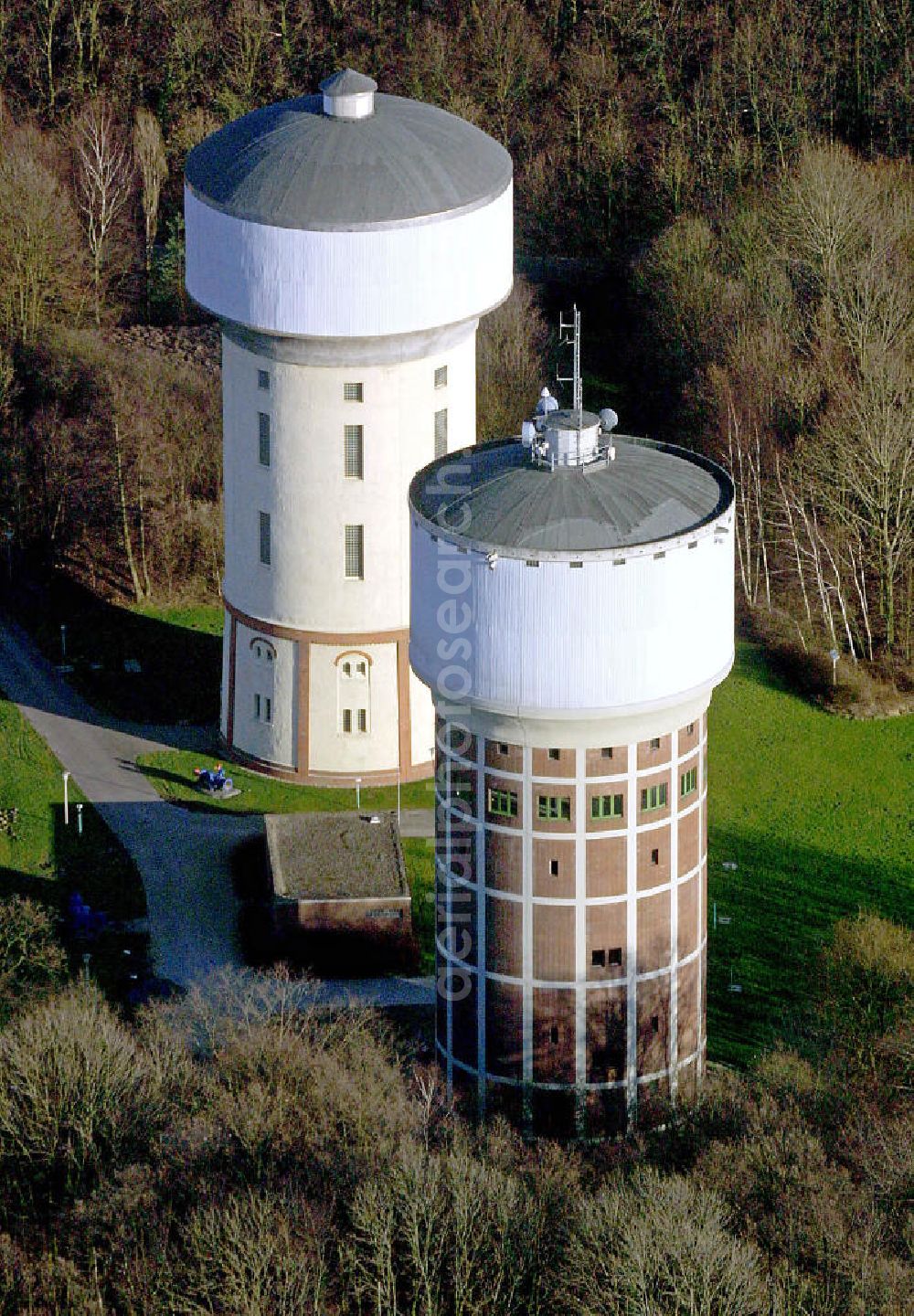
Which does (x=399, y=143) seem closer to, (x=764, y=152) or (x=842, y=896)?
(x=842, y=896)

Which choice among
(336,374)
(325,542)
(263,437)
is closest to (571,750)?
(336,374)

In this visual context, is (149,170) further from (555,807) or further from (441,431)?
(555,807)

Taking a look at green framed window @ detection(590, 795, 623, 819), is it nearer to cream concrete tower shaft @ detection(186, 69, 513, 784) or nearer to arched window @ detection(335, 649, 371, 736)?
cream concrete tower shaft @ detection(186, 69, 513, 784)

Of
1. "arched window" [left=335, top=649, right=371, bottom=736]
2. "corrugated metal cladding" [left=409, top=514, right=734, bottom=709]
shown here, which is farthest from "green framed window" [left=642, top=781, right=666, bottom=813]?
"arched window" [left=335, top=649, right=371, bottom=736]

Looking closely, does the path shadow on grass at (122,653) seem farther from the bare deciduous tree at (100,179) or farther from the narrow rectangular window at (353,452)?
the bare deciduous tree at (100,179)

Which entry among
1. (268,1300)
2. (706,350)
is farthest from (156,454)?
(268,1300)

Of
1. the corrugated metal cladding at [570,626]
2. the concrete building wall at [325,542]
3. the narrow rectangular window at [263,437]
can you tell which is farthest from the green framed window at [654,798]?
the narrow rectangular window at [263,437]
